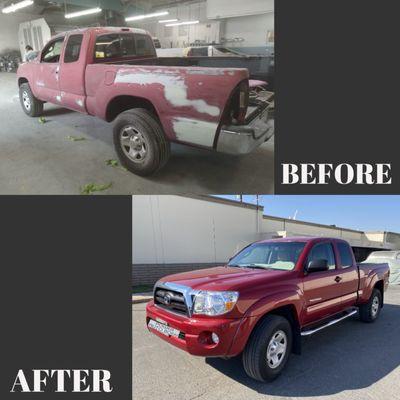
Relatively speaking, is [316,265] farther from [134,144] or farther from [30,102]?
[30,102]

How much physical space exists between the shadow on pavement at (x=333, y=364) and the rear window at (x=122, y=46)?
17.4 feet

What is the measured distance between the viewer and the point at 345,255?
4.64m

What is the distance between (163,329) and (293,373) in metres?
1.39

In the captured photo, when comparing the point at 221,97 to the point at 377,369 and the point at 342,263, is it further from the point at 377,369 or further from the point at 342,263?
the point at 377,369

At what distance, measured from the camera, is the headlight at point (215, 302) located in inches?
117

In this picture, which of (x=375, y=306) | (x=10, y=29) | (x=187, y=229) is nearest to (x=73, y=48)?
(x=187, y=229)

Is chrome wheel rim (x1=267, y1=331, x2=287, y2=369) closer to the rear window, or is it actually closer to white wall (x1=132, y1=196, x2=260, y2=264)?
white wall (x1=132, y1=196, x2=260, y2=264)

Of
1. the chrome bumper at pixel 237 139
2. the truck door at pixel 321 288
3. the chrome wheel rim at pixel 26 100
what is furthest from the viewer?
the chrome wheel rim at pixel 26 100

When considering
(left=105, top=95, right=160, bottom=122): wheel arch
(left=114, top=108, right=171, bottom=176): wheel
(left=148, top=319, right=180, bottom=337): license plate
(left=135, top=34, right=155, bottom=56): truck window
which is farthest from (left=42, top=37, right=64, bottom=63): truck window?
(left=148, top=319, right=180, bottom=337): license plate

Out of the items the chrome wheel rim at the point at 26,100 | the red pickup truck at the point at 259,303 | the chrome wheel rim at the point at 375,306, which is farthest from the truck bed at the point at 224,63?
the chrome wheel rim at the point at 375,306

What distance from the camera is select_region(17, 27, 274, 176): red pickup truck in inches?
157

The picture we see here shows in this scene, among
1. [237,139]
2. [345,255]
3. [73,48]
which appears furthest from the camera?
[73,48]

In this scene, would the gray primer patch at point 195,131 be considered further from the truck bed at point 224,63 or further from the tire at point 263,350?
the truck bed at point 224,63

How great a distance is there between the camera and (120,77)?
189 inches
